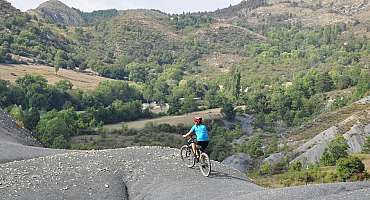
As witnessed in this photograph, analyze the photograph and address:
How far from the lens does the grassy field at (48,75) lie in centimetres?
13625

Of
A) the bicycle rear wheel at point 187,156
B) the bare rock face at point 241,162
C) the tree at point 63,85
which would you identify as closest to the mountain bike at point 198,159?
the bicycle rear wheel at point 187,156

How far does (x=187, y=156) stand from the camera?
938 inches

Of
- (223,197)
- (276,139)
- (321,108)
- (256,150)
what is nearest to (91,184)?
(223,197)

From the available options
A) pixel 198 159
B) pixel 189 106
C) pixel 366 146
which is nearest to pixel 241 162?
pixel 366 146

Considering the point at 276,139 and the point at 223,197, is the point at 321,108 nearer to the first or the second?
the point at 276,139

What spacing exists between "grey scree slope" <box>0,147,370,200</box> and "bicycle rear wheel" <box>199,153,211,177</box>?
0.82 ft

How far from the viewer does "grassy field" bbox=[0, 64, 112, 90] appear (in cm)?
13625

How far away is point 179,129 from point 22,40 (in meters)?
94.9

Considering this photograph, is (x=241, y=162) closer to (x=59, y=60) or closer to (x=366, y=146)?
(x=366, y=146)

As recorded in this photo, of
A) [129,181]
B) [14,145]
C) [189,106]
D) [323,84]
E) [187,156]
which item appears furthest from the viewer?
[323,84]

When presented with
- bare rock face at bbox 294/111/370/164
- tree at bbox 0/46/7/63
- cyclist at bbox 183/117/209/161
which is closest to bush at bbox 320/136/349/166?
bare rock face at bbox 294/111/370/164

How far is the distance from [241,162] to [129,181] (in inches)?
2064

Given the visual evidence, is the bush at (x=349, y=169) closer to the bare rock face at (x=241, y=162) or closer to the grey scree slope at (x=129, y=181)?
the bare rock face at (x=241, y=162)

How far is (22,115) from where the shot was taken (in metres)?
91.3
